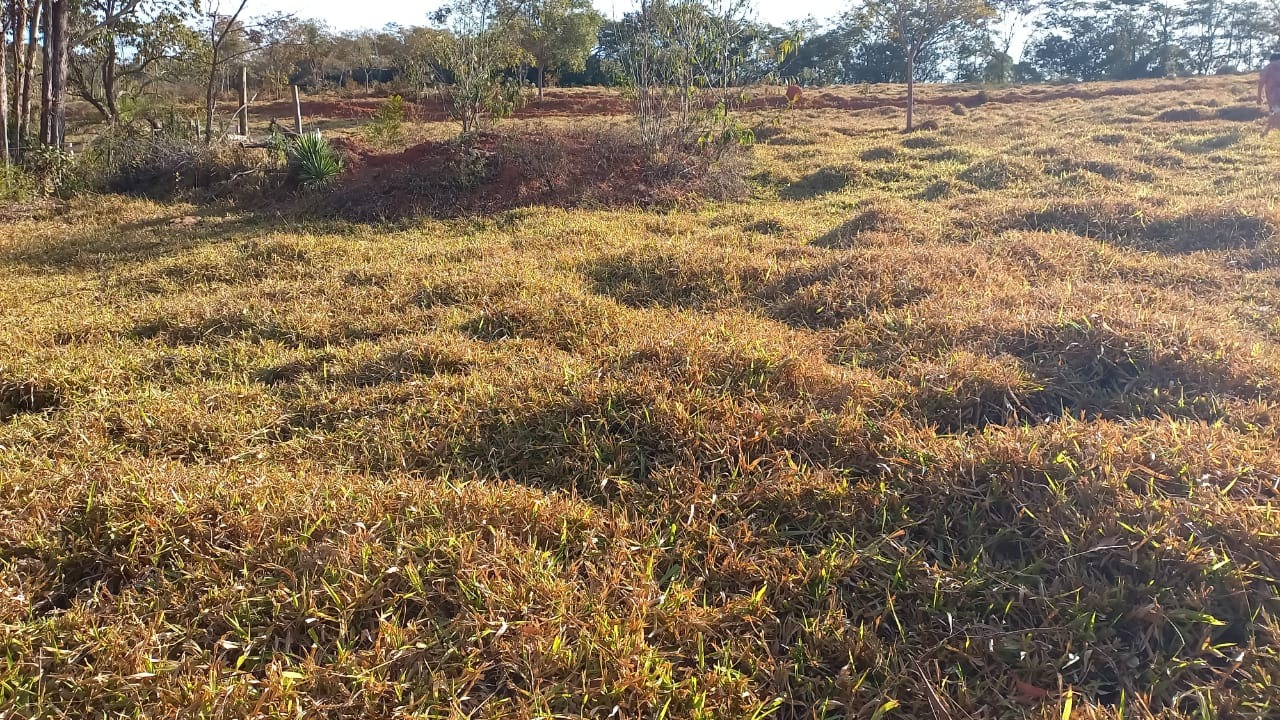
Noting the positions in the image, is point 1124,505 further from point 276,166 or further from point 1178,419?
point 276,166

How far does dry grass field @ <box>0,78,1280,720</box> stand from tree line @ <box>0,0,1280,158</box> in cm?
447

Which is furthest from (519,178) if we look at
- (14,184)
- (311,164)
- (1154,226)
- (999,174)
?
(1154,226)

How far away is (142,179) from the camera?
30.7 ft

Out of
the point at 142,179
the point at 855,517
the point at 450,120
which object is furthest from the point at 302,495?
the point at 450,120

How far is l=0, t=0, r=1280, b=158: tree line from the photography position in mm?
9570

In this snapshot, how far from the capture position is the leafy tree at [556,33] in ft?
79.3

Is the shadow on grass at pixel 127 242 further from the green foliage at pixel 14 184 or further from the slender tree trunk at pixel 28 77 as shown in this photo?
the slender tree trunk at pixel 28 77

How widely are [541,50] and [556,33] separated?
0.95m

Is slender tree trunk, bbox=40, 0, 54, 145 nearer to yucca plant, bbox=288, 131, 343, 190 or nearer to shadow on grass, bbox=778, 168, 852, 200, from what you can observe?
yucca plant, bbox=288, 131, 343, 190

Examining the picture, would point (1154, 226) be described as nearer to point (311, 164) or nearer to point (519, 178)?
point (519, 178)

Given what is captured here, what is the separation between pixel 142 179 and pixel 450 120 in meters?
9.74

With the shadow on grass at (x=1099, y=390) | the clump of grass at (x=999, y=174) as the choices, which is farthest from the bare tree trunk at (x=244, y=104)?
the shadow on grass at (x=1099, y=390)

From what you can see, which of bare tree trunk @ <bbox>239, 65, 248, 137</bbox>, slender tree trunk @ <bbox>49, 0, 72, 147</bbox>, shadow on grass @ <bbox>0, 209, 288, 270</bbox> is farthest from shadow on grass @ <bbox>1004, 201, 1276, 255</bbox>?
bare tree trunk @ <bbox>239, 65, 248, 137</bbox>

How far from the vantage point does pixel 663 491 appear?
2.29 meters
